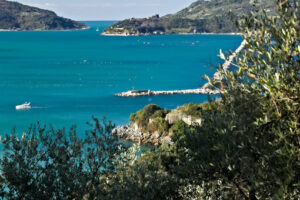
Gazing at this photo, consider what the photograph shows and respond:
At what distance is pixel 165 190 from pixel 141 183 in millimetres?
2314

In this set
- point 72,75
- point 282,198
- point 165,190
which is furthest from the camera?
point 72,75

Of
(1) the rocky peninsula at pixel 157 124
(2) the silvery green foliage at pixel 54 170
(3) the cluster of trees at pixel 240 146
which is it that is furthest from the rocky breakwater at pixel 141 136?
(3) the cluster of trees at pixel 240 146

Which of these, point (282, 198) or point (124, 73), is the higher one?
point (282, 198)

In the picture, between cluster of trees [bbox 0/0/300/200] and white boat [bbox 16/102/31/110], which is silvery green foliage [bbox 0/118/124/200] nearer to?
cluster of trees [bbox 0/0/300/200]

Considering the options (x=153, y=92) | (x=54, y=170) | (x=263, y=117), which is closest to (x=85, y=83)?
(x=153, y=92)

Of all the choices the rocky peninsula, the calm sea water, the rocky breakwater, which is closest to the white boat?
the calm sea water

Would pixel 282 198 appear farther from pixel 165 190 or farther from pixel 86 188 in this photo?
pixel 86 188

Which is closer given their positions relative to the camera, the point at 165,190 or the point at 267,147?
the point at 267,147

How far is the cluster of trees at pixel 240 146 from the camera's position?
810 centimetres

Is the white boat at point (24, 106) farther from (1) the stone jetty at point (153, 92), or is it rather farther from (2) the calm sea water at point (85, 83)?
(1) the stone jetty at point (153, 92)

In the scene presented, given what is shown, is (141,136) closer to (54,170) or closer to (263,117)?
(54,170)

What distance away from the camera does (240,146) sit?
800 cm

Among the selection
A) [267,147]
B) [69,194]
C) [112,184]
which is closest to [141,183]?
[112,184]

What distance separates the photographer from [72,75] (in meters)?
113
